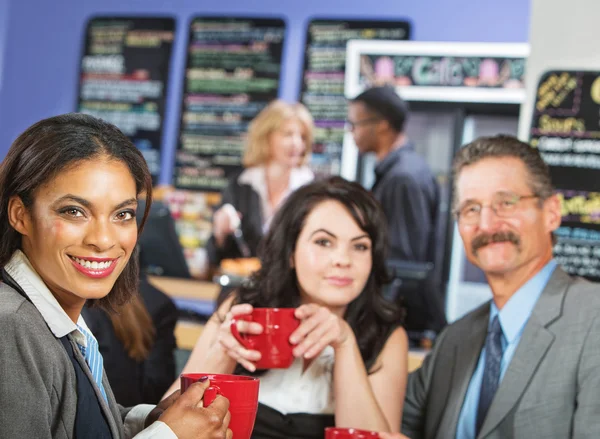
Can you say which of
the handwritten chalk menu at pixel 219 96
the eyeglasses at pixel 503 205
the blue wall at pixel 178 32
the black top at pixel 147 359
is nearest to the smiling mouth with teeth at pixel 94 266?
the black top at pixel 147 359

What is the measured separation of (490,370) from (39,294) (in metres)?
1.23

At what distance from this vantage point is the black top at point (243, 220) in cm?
501

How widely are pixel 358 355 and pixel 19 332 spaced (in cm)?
102

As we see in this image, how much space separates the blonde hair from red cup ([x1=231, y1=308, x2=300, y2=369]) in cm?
336

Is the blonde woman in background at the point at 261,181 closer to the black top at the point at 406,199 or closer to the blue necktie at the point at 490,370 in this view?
the black top at the point at 406,199

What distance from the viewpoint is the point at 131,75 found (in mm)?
7113

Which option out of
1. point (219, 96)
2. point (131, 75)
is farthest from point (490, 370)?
point (131, 75)

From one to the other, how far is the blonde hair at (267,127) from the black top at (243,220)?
17 centimetres

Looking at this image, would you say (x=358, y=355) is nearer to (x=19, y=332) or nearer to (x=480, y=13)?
(x=19, y=332)

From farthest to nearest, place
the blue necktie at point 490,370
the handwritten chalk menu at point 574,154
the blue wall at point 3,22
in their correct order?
the blue wall at point 3,22, the handwritten chalk menu at point 574,154, the blue necktie at point 490,370

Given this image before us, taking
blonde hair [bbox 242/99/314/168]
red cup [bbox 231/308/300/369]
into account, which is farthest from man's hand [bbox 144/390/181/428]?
blonde hair [bbox 242/99/314/168]

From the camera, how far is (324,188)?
2.21 metres

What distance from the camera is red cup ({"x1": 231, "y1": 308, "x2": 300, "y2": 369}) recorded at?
67.4 inches

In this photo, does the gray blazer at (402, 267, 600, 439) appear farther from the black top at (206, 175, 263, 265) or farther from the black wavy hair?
the black top at (206, 175, 263, 265)
